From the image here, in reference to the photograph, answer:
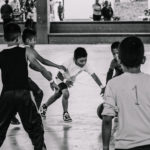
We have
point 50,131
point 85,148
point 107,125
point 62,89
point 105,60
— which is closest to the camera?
point 107,125

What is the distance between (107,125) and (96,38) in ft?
74.3

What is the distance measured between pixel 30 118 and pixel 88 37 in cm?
2078

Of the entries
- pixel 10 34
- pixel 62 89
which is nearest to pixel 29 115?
pixel 10 34

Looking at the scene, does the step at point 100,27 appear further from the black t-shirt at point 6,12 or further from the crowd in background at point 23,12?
the black t-shirt at point 6,12

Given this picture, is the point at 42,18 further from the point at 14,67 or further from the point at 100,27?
the point at 14,67

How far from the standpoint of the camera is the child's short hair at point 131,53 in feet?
9.91

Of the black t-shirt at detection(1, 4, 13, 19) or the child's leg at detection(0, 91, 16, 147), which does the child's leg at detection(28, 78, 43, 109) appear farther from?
the black t-shirt at detection(1, 4, 13, 19)

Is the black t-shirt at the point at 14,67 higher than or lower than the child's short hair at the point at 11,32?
lower

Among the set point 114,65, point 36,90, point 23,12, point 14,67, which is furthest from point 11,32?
point 23,12

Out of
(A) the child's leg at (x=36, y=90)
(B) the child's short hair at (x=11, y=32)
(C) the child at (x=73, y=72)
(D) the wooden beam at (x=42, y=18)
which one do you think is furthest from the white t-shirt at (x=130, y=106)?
(D) the wooden beam at (x=42, y=18)

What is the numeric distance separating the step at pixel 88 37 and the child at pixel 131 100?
73.6 ft

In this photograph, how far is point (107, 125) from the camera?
3.17m

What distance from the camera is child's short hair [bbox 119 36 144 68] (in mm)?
3020

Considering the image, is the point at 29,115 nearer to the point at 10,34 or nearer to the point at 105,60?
the point at 10,34
